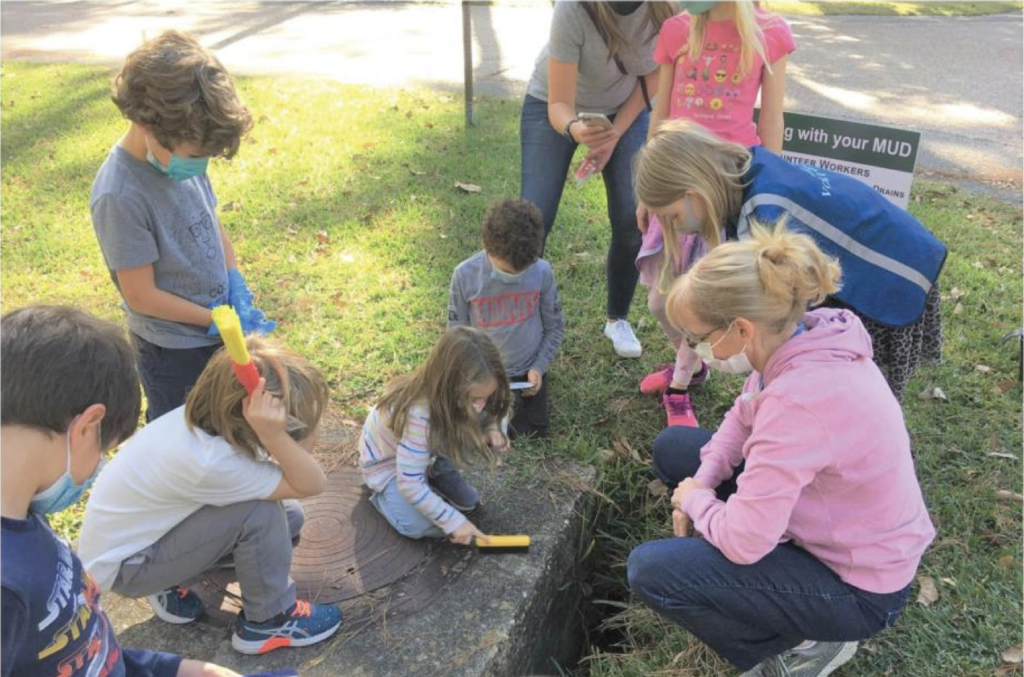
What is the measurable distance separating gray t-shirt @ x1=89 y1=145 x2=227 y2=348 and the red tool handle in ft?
2.07

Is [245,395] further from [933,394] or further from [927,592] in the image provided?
[933,394]

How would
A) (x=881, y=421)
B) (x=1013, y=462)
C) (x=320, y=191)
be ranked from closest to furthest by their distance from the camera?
(x=881, y=421) < (x=1013, y=462) < (x=320, y=191)

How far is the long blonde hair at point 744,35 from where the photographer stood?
2.72 metres

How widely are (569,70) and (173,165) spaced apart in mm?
1610

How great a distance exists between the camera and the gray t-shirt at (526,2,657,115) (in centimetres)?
312

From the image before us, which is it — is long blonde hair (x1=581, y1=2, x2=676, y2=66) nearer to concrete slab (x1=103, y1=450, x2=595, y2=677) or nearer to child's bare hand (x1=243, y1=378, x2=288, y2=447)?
concrete slab (x1=103, y1=450, x2=595, y2=677)

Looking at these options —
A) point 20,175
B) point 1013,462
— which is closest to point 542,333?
point 1013,462

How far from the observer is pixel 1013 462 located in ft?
10.2

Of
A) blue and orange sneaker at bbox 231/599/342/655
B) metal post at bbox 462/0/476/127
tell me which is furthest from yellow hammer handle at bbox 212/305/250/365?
metal post at bbox 462/0/476/127

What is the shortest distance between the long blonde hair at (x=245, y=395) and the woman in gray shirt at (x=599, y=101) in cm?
161

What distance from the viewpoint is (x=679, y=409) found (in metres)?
3.25

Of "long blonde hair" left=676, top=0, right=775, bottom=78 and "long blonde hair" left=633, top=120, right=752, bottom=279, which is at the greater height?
"long blonde hair" left=676, top=0, right=775, bottom=78

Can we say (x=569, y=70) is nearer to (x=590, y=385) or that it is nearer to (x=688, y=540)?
(x=590, y=385)

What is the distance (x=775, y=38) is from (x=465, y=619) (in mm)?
2187
